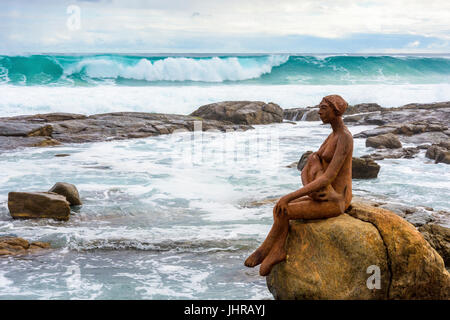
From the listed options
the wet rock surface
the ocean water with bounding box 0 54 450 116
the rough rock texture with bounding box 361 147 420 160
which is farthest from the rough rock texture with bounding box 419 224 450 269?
the ocean water with bounding box 0 54 450 116

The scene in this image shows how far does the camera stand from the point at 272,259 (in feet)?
15.0

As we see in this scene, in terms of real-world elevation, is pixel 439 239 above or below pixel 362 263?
below

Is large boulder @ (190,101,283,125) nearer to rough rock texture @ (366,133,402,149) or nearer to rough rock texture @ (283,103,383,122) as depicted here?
rough rock texture @ (283,103,383,122)

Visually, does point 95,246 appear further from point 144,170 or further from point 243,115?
point 243,115

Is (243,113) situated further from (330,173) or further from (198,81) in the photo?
(198,81)

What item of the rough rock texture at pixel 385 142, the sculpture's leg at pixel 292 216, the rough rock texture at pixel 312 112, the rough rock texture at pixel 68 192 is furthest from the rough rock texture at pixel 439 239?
the rough rock texture at pixel 312 112

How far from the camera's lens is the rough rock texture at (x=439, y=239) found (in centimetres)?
591

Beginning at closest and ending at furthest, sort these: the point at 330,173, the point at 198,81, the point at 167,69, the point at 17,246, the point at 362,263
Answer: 1. the point at 362,263
2. the point at 330,173
3. the point at 17,246
4. the point at 198,81
5. the point at 167,69

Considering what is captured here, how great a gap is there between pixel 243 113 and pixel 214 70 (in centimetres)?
2070

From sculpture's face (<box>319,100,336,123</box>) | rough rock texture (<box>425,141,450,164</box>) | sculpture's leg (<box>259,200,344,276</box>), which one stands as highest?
sculpture's face (<box>319,100,336,123</box>)

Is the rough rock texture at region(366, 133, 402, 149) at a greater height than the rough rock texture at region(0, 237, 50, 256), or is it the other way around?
the rough rock texture at region(366, 133, 402, 149)

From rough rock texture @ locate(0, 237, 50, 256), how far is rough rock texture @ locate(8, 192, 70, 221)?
123 centimetres

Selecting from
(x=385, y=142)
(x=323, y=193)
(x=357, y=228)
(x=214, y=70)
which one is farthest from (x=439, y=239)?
(x=214, y=70)

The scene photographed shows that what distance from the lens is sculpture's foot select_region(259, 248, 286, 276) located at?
4.55 m
